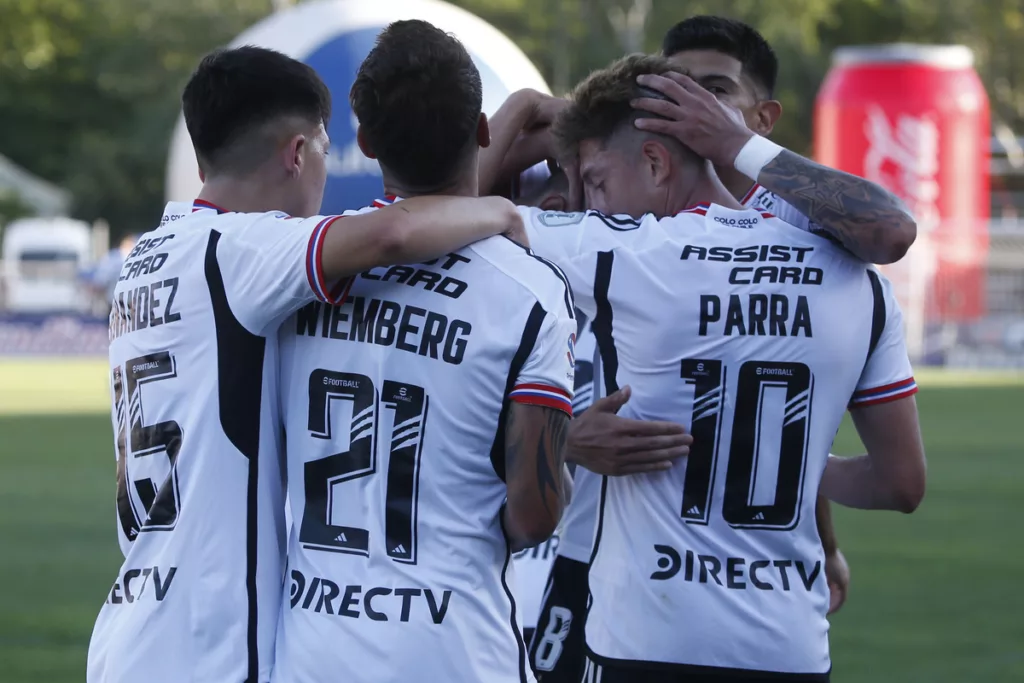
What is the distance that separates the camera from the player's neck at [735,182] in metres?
3.85

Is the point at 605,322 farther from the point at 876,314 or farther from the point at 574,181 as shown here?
the point at 876,314

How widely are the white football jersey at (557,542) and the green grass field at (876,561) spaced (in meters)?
2.34

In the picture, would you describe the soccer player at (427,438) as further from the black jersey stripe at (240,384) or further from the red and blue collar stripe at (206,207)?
the red and blue collar stripe at (206,207)

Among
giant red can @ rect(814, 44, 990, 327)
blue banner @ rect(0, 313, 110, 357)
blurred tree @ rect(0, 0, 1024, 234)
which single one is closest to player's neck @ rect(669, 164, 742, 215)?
blue banner @ rect(0, 313, 110, 357)

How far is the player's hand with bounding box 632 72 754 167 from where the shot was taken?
3170 mm

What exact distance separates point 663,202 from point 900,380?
0.66 m

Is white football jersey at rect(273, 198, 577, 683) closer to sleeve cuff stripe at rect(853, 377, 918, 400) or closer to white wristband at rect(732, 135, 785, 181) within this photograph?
white wristband at rect(732, 135, 785, 181)

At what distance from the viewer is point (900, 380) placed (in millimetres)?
3201

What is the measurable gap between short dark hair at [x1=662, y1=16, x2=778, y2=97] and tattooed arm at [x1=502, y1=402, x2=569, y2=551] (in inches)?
71.7

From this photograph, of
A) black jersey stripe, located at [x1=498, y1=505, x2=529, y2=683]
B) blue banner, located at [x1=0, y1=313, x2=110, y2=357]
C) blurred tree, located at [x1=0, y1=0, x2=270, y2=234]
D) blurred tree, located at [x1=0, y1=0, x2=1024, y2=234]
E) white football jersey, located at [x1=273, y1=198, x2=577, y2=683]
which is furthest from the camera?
blurred tree, located at [x1=0, y1=0, x2=1024, y2=234]

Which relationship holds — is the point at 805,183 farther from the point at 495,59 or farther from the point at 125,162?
the point at 125,162

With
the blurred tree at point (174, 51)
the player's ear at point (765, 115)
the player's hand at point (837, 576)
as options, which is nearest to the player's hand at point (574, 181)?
the player's ear at point (765, 115)

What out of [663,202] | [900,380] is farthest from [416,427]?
[900,380]

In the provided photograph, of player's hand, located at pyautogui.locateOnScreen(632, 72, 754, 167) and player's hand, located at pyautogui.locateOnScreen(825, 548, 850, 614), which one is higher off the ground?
player's hand, located at pyautogui.locateOnScreen(632, 72, 754, 167)
